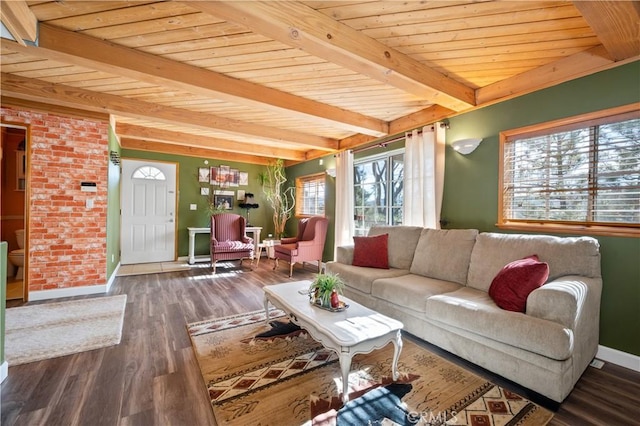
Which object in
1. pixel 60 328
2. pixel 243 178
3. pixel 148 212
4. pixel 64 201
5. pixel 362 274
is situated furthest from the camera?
pixel 243 178

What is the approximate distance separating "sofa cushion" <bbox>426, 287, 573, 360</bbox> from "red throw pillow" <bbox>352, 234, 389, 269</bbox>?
40.6 inches

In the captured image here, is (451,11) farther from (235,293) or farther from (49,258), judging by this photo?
(49,258)

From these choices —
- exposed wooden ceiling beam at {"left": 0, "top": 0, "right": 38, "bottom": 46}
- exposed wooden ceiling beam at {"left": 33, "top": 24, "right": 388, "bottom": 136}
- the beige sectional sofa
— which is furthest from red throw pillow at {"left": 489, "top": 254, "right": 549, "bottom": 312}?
exposed wooden ceiling beam at {"left": 0, "top": 0, "right": 38, "bottom": 46}

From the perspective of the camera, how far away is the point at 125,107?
11.3 ft

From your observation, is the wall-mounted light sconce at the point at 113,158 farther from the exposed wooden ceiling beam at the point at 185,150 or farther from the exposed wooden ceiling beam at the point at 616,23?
the exposed wooden ceiling beam at the point at 616,23

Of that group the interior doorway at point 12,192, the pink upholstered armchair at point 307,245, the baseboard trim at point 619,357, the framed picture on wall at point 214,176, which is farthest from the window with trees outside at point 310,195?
the interior doorway at point 12,192

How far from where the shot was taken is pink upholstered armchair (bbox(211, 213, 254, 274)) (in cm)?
492

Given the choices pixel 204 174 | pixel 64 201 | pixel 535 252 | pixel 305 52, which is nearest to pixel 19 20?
pixel 305 52

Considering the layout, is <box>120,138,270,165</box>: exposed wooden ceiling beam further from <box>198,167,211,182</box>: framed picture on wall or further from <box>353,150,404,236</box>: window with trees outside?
<box>353,150,404,236</box>: window with trees outside

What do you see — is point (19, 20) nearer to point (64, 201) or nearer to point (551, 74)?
point (64, 201)

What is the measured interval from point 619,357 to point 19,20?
193 inches

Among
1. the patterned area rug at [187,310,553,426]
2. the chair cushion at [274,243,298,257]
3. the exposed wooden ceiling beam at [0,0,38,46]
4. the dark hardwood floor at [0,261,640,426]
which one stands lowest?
the dark hardwood floor at [0,261,640,426]

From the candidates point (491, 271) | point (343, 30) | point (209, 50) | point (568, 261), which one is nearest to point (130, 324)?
point (209, 50)

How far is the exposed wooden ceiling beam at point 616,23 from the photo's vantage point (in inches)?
60.6
